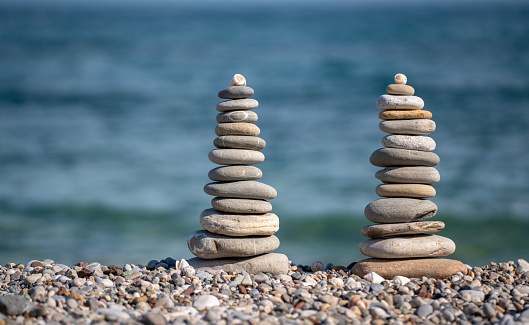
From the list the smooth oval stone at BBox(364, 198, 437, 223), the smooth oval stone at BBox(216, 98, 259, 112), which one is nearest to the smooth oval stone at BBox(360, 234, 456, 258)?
the smooth oval stone at BBox(364, 198, 437, 223)

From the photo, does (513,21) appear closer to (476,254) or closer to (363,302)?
(476,254)

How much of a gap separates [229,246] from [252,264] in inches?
11.9

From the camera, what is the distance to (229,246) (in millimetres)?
5516

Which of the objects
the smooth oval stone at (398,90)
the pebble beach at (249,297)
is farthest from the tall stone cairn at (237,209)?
the smooth oval stone at (398,90)

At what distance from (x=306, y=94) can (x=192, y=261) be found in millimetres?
13501

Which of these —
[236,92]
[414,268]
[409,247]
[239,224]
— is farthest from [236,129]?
[414,268]

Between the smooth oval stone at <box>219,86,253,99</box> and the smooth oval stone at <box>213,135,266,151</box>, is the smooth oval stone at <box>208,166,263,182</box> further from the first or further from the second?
the smooth oval stone at <box>219,86,253,99</box>

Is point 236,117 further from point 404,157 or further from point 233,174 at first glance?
point 404,157

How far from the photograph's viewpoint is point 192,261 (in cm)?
587

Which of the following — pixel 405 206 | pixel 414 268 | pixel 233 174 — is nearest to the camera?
pixel 414 268

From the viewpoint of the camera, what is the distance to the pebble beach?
4.19 m

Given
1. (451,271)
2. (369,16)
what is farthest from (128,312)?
(369,16)

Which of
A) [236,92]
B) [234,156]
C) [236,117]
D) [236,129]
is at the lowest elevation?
[234,156]

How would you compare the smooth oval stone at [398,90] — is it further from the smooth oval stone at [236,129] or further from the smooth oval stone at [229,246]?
the smooth oval stone at [229,246]
